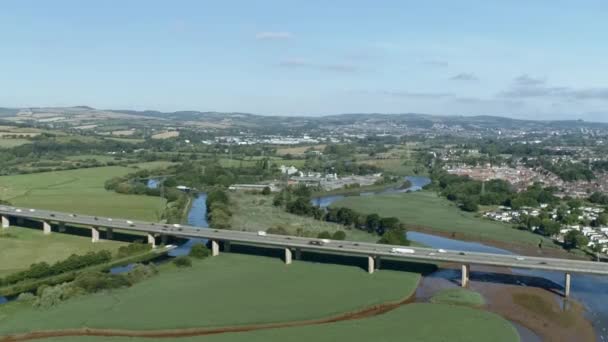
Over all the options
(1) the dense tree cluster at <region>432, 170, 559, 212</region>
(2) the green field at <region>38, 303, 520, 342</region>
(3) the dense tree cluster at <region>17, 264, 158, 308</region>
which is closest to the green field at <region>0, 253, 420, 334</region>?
(3) the dense tree cluster at <region>17, 264, 158, 308</region>

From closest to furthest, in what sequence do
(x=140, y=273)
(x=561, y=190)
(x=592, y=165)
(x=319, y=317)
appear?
(x=319, y=317) < (x=140, y=273) < (x=561, y=190) < (x=592, y=165)

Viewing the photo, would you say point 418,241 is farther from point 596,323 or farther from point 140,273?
point 140,273

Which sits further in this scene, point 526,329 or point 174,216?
point 174,216

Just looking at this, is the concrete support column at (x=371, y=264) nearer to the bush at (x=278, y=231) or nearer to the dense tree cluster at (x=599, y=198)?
the bush at (x=278, y=231)

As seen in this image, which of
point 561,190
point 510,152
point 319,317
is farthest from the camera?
point 510,152

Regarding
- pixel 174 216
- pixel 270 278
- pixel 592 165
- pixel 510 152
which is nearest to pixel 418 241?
pixel 270 278
